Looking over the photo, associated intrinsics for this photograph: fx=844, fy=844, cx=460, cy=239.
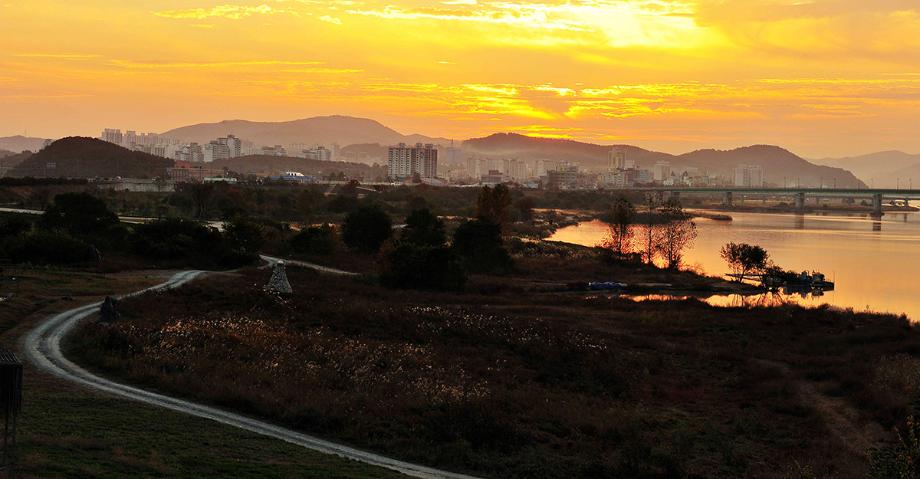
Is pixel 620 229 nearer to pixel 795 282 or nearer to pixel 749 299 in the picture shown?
pixel 795 282

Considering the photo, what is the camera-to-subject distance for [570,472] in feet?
43.9

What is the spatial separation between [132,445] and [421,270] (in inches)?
1027

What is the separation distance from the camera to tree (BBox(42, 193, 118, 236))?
41.0 metres

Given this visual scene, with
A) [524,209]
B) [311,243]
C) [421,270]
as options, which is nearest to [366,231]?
[311,243]

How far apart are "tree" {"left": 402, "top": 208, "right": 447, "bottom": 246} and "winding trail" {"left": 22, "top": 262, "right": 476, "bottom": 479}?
25578 millimetres

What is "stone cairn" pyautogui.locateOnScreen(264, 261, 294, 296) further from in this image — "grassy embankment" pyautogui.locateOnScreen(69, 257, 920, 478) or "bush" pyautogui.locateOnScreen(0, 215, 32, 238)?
"bush" pyautogui.locateOnScreen(0, 215, 32, 238)

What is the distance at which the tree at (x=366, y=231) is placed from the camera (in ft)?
169

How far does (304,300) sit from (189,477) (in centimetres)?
1733

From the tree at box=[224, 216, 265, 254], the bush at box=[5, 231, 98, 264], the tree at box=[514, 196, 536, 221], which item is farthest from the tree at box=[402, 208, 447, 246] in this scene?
the tree at box=[514, 196, 536, 221]

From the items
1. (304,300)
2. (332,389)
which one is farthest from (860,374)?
(304,300)

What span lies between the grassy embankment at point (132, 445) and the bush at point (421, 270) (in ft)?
72.1

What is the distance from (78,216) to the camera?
4131 centimetres

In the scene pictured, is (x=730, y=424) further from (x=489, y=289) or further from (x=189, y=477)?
(x=489, y=289)

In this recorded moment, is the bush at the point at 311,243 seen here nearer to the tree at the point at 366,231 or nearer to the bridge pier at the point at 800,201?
the tree at the point at 366,231
